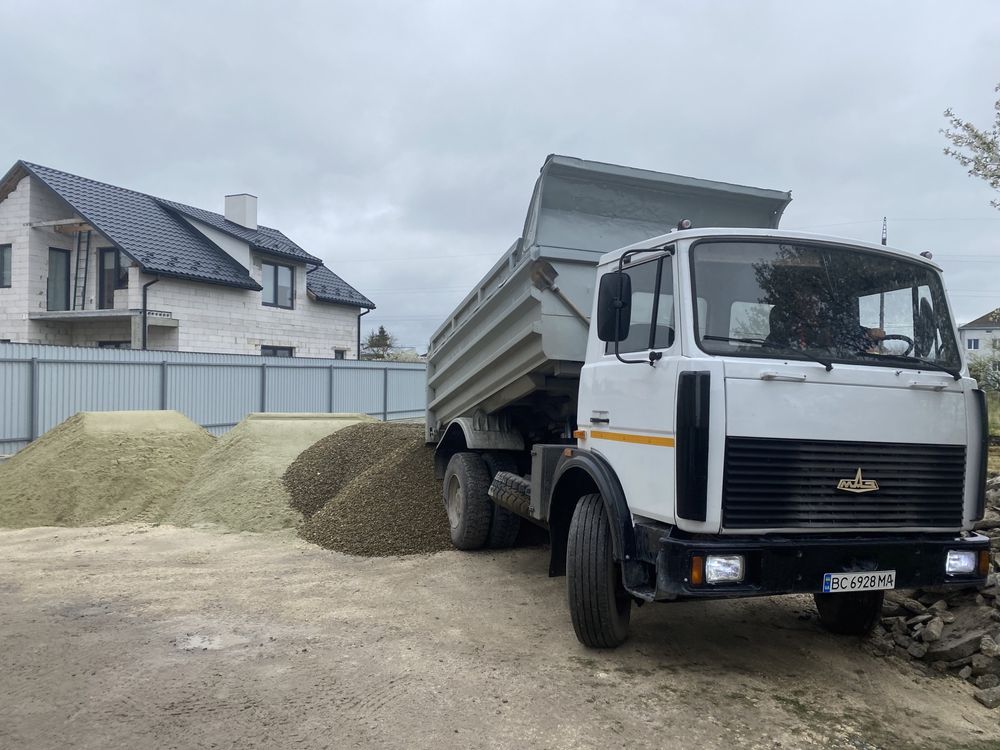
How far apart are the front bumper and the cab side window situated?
1.03 meters

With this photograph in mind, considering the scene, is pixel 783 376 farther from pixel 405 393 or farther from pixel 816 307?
pixel 405 393

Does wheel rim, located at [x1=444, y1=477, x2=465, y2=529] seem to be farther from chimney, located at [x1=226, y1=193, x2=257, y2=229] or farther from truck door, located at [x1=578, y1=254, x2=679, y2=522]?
chimney, located at [x1=226, y1=193, x2=257, y2=229]

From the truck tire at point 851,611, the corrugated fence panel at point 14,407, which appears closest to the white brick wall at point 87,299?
the corrugated fence panel at point 14,407

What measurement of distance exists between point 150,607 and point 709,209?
5219mm

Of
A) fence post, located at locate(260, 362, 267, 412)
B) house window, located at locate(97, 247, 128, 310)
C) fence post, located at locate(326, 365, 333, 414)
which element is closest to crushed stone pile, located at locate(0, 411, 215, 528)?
fence post, located at locate(260, 362, 267, 412)

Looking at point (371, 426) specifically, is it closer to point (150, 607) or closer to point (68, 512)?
point (68, 512)

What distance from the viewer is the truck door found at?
4230 mm

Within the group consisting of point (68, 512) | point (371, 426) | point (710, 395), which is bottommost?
point (68, 512)

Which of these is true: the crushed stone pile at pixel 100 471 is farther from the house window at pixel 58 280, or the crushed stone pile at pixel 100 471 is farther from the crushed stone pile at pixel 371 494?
the house window at pixel 58 280

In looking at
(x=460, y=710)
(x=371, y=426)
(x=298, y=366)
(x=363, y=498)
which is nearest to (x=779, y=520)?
(x=460, y=710)

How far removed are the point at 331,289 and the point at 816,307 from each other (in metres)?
26.6

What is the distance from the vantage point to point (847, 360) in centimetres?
427

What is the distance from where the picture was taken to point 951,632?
15.9 ft

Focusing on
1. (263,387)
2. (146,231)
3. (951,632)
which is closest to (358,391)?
(263,387)
